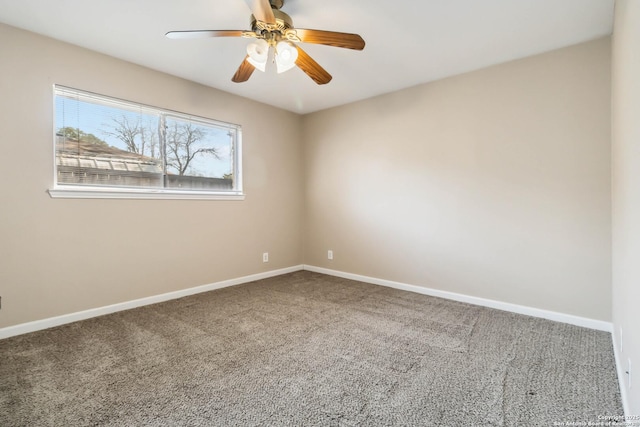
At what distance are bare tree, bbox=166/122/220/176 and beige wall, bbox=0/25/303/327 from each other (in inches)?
8.4

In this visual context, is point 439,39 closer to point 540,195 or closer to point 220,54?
point 540,195

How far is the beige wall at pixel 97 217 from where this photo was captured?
2414mm

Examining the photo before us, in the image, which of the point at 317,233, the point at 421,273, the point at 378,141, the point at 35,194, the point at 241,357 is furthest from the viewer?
the point at 317,233

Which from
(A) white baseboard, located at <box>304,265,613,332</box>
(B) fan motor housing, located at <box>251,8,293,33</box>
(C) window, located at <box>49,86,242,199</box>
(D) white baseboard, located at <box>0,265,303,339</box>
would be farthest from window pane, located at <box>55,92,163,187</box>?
(A) white baseboard, located at <box>304,265,613,332</box>

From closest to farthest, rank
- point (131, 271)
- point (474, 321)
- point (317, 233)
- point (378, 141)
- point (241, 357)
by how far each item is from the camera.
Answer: point (241, 357), point (474, 321), point (131, 271), point (378, 141), point (317, 233)

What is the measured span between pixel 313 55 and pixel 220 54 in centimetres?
85

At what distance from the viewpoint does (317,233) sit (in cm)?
463

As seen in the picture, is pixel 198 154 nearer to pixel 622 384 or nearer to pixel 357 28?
pixel 357 28

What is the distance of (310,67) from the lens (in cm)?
237

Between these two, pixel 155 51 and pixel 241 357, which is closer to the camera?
pixel 241 357

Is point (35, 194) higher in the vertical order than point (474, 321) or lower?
higher

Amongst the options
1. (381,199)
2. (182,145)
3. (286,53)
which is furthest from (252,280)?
(286,53)

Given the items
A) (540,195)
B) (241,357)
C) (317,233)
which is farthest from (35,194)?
(540,195)

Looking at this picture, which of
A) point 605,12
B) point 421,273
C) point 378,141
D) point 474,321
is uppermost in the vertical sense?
point 605,12
